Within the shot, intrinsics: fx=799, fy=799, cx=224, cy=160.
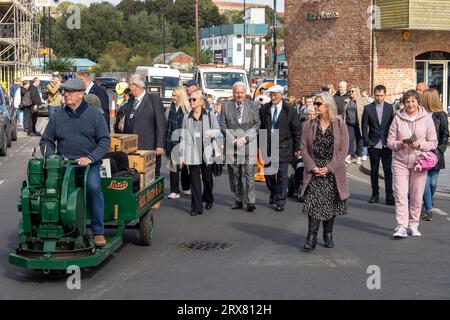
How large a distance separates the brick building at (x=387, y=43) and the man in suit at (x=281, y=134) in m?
17.6

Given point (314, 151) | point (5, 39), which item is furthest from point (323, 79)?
point (5, 39)

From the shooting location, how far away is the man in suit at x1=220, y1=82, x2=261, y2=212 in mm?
12570

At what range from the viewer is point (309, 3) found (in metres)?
33.5

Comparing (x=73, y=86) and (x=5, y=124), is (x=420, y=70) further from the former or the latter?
(x=73, y=86)

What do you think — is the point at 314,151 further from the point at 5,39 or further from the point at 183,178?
the point at 5,39

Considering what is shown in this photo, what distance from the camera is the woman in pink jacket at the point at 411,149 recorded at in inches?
415

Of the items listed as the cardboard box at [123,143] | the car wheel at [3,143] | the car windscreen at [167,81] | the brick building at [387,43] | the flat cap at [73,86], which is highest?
the brick building at [387,43]

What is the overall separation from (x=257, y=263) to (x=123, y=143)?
2.33m

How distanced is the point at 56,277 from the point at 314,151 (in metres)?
3.39

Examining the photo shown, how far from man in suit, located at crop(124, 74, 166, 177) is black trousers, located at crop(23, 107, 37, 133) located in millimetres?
16246

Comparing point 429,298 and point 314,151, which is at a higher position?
point 314,151

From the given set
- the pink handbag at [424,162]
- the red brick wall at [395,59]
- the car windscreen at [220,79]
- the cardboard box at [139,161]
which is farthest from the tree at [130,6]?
the pink handbag at [424,162]

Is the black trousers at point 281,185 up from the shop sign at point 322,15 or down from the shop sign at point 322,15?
down

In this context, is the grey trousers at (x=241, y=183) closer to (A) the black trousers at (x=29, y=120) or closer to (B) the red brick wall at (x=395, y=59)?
(A) the black trousers at (x=29, y=120)
